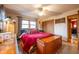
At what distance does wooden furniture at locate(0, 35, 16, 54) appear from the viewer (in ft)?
5.21

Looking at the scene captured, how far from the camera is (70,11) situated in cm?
161

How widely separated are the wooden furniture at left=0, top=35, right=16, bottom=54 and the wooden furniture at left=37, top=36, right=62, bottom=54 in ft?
1.51

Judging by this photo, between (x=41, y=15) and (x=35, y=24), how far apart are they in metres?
0.20

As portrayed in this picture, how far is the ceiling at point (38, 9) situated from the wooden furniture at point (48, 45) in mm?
484

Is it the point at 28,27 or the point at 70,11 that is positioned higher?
the point at 70,11

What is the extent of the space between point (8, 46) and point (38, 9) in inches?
34.0

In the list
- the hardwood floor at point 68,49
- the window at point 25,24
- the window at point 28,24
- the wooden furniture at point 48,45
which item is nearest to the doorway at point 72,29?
the hardwood floor at point 68,49

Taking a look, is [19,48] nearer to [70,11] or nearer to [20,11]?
[20,11]

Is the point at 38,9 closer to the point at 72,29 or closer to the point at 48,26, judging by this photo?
the point at 48,26

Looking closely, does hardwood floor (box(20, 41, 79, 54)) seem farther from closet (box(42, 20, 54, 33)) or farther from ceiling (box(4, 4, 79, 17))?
ceiling (box(4, 4, 79, 17))

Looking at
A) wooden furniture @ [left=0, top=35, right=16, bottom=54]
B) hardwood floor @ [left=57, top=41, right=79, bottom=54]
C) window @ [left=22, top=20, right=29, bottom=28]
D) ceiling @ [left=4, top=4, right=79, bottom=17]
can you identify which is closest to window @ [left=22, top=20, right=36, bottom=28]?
window @ [left=22, top=20, right=29, bottom=28]
